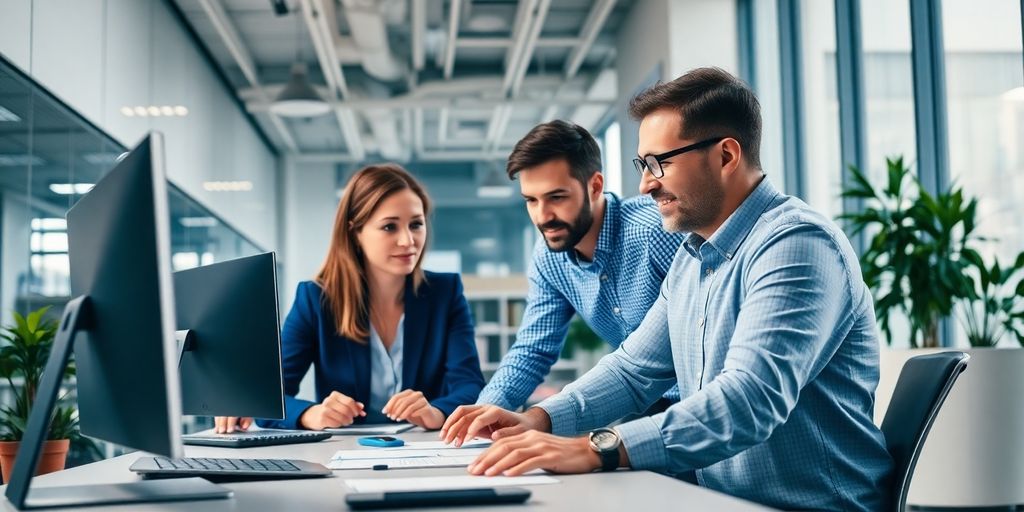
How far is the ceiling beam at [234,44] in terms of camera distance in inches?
252

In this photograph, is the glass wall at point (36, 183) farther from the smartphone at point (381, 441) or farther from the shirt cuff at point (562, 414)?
the shirt cuff at point (562, 414)

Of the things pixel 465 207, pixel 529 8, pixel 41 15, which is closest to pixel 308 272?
pixel 465 207

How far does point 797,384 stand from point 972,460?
277cm

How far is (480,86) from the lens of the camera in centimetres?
852

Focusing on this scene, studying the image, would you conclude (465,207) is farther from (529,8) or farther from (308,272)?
(529,8)

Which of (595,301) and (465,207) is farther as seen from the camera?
(465,207)

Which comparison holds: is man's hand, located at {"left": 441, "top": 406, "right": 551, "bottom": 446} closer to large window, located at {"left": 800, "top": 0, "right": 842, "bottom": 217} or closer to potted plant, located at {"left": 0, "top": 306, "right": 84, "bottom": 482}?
potted plant, located at {"left": 0, "top": 306, "right": 84, "bottom": 482}

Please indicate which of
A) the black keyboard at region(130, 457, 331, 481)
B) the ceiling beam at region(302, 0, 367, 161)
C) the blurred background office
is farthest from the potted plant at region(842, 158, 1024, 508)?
the ceiling beam at region(302, 0, 367, 161)

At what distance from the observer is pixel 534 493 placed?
1.15m

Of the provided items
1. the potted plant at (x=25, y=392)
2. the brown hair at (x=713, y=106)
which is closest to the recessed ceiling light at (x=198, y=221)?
the potted plant at (x=25, y=392)

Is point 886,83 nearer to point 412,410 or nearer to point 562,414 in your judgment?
point 412,410

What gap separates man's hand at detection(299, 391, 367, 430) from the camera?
7.11 feet

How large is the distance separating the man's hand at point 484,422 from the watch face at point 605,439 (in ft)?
0.88

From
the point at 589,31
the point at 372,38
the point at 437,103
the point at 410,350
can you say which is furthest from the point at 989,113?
the point at 437,103
